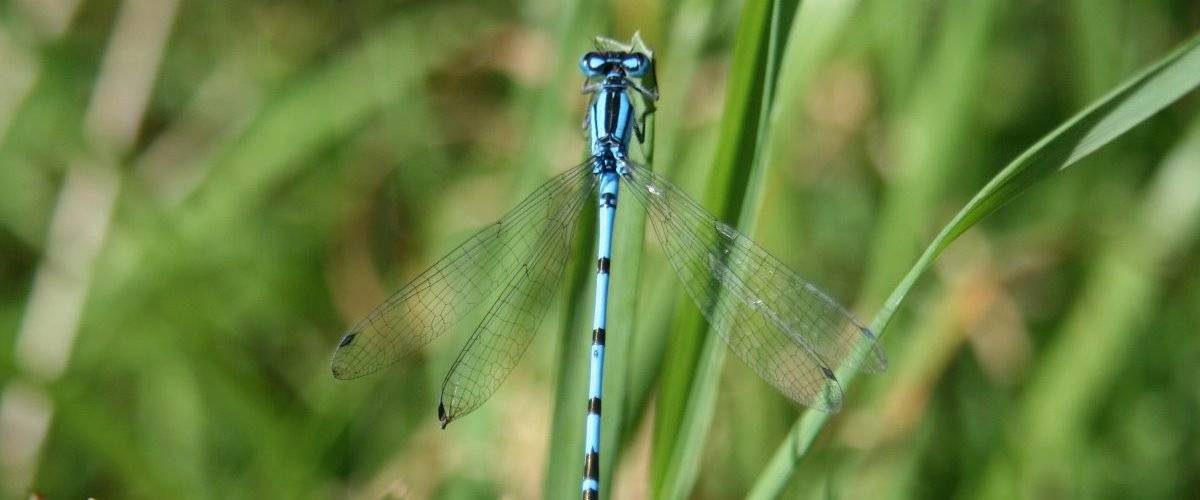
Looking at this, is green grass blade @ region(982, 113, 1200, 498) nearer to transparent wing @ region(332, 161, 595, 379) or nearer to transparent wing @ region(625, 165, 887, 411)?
transparent wing @ region(625, 165, 887, 411)

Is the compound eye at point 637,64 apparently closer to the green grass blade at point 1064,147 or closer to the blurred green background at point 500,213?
the blurred green background at point 500,213

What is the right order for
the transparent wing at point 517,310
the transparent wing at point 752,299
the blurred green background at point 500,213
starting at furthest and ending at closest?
1. the blurred green background at point 500,213
2. the transparent wing at point 517,310
3. the transparent wing at point 752,299

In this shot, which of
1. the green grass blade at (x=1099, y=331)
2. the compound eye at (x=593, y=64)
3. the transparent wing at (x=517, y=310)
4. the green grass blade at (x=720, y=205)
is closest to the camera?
the green grass blade at (x=720, y=205)

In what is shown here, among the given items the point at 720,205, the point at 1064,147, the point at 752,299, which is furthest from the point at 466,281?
the point at 1064,147

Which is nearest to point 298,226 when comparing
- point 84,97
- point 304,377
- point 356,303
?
point 356,303

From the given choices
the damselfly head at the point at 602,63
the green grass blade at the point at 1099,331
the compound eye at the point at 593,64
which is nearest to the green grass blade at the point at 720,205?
the damselfly head at the point at 602,63

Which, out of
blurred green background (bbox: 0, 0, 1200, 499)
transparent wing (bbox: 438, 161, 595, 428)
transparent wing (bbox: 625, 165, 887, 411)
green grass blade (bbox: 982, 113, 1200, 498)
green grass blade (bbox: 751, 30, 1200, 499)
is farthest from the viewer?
green grass blade (bbox: 982, 113, 1200, 498)

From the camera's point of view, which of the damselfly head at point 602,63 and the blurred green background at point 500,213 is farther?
the blurred green background at point 500,213

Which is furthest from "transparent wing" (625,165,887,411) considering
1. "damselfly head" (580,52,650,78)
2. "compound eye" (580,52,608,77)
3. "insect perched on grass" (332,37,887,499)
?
"compound eye" (580,52,608,77)
